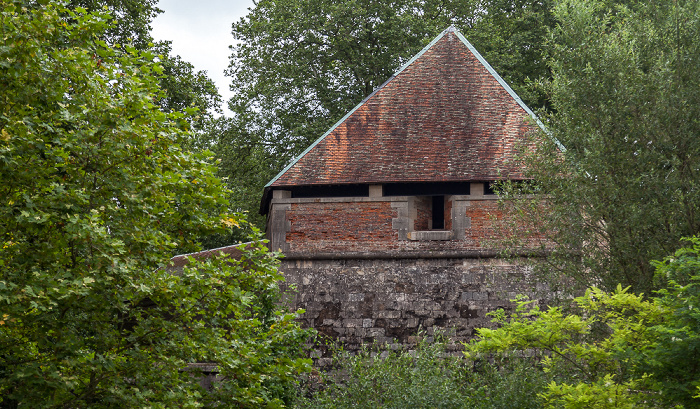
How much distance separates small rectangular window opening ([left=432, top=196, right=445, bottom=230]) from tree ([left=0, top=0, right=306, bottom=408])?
6852 millimetres

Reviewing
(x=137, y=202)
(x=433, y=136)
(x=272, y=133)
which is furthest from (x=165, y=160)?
(x=272, y=133)

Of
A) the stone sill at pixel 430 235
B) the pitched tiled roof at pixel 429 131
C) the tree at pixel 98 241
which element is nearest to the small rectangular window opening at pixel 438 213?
the stone sill at pixel 430 235

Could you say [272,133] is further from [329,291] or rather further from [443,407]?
[443,407]

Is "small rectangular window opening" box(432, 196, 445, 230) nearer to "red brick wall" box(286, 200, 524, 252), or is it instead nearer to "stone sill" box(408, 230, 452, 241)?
"red brick wall" box(286, 200, 524, 252)

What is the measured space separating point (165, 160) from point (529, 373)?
6033 millimetres

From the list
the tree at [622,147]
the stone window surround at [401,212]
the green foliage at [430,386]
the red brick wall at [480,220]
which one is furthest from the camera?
the stone window surround at [401,212]

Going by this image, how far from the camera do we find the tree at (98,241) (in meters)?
7.40

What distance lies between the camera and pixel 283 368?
8.96 metres

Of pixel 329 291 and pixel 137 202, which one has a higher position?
pixel 137 202

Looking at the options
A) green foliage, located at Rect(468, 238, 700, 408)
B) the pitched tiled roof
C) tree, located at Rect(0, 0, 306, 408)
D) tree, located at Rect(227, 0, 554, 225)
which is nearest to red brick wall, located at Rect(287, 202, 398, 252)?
the pitched tiled roof

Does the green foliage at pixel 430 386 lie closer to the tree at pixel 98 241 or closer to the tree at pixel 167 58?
the tree at pixel 98 241

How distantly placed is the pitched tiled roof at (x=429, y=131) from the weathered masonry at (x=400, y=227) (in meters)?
0.03

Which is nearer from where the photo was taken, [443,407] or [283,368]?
[283,368]

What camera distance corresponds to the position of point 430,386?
10.7 m
